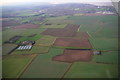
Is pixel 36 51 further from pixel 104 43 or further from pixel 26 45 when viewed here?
pixel 104 43

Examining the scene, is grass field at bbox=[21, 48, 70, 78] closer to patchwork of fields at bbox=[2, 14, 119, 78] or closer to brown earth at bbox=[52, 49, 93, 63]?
patchwork of fields at bbox=[2, 14, 119, 78]

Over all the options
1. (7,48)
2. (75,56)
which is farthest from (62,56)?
(7,48)

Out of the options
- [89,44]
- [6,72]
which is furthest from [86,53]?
[6,72]

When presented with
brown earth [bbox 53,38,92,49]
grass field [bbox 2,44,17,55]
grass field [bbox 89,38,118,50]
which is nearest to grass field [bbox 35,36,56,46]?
brown earth [bbox 53,38,92,49]

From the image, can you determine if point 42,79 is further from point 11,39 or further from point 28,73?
point 11,39

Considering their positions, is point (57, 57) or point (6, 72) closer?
point (6, 72)
